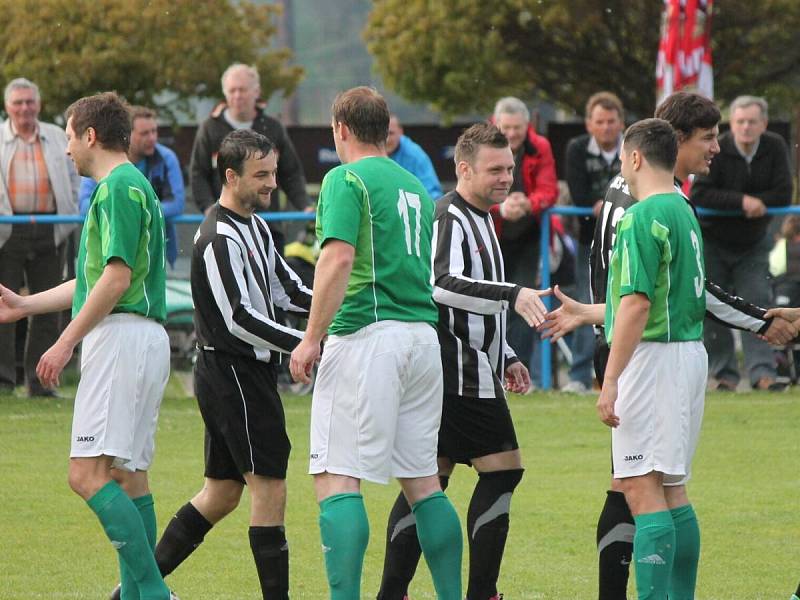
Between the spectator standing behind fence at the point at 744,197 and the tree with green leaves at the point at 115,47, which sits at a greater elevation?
the tree with green leaves at the point at 115,47

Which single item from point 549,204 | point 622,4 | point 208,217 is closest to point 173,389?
point 549,204

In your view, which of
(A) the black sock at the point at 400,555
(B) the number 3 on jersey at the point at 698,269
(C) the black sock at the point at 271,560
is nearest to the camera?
(B) the number 3 on jersey at the point at 698,269

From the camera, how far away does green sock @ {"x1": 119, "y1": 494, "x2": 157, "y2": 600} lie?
6805 millimetres

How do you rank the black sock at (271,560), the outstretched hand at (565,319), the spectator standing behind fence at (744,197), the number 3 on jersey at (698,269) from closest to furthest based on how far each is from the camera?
the number 3 on jersey at (698,269) → the black sock at (271,560) → the outstretched hand at (565,319) → the spectator standing behind fence at (744,197)

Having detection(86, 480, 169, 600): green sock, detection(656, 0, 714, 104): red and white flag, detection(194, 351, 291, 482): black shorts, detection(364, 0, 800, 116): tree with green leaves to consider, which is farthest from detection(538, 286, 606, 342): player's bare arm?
detection(364, 0, 800, 116): tree with green leaves

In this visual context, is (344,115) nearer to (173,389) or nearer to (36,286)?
(36,286)

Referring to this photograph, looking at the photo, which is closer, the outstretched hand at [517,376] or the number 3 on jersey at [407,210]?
the number 3 on jersey at [407,210]

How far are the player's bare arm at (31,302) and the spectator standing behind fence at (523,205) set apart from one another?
21.0ft

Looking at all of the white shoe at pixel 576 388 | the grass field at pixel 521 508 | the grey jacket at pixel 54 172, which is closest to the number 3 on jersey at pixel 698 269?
the grass field at pixel 521 508

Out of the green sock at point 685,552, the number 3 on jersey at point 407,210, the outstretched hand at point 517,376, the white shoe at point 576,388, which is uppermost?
the number 3 on jersey at point 407,210

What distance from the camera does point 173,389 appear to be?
49.6ft

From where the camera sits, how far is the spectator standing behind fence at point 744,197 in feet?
43.5

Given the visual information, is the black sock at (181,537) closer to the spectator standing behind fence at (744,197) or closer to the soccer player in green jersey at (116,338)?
the soccer player in green jersey at (116,338)

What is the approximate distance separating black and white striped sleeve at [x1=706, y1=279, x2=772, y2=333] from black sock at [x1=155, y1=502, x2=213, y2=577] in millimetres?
2542
